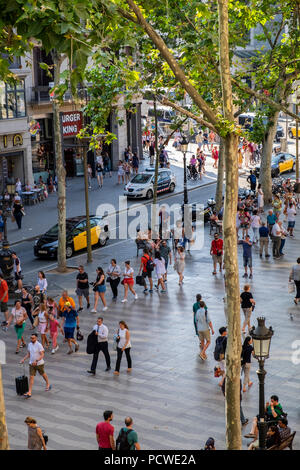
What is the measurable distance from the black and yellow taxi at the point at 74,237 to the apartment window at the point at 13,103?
10.1m

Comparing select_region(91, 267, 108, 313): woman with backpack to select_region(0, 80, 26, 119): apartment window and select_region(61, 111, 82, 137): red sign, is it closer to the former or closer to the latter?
select_region(61, 111, 82, 137): red sign

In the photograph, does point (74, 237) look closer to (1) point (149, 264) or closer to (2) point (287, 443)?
(1) point (149, 264)

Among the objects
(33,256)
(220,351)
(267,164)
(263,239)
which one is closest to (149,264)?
(263,239)

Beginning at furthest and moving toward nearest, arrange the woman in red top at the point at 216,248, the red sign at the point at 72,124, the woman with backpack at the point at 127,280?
the red sign at the point at 72,124, the woman in red top at the point at 216,248, the woman with backpack at the point at 127,280

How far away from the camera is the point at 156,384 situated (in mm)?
19188

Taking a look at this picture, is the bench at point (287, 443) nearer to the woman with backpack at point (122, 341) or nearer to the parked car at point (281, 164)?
the woman with backpack at point (122, 341)

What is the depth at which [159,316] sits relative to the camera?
24156 millimetres

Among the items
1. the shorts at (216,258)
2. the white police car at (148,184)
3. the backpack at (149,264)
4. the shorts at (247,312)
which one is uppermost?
the white police car at (148,184)

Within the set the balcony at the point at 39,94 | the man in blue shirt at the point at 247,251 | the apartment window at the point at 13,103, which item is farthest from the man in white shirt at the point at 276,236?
the balcony at the point at 39,94

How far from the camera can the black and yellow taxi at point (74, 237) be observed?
31.3 metres

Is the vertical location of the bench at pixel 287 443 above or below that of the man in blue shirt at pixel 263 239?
below

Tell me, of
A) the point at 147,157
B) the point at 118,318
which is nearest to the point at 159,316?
the point at 118,318

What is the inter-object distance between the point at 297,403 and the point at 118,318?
752 centimetres

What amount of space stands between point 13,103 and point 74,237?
12.0m
